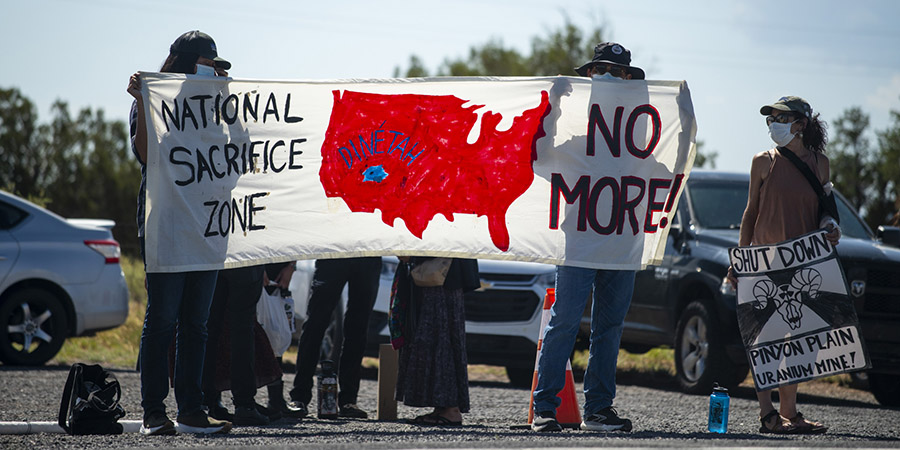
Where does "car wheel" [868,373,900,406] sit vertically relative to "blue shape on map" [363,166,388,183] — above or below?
below

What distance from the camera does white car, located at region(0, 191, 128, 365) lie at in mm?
11773

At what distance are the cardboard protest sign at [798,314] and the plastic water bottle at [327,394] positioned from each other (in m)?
2.73

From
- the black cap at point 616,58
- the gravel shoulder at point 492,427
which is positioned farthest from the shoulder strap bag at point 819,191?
the gravel shoulder at point 492,427

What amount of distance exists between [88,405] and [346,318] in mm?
2128

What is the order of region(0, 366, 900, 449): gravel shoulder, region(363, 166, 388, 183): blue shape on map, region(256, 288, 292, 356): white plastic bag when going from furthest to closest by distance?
1. region(256, 288, 292, 356): white plastic bag
2. region(363, 166, 388, 183): blue shape on map
3. region(0, 366, 900, 449): gravel shoulder

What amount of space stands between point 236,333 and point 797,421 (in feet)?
11.4

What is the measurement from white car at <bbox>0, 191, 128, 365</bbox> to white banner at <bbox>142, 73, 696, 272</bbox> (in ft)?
17.2

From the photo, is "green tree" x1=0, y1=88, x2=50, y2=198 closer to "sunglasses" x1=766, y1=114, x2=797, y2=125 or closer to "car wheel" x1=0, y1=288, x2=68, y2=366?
"car wheel" x1=0, y1=288, x2=68, y2=366

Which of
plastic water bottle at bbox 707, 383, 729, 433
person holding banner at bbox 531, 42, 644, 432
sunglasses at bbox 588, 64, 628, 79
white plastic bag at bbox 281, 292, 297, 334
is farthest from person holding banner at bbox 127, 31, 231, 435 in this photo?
plastic water bottle at bbox 707, 383, 729, 433

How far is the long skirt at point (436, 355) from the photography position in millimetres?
7285

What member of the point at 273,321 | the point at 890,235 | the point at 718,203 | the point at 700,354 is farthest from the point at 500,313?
the point at 273,321

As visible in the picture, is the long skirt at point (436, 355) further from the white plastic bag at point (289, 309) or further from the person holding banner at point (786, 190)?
the person holding banner at point (786, 190)

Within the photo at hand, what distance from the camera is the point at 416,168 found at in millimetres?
7492

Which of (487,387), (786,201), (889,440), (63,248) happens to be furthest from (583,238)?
(63,248)
